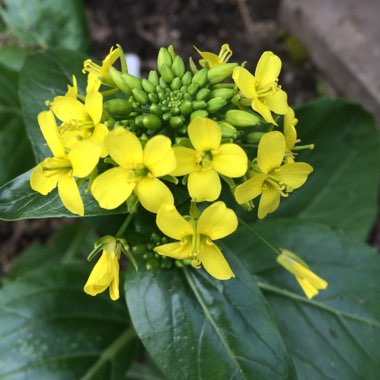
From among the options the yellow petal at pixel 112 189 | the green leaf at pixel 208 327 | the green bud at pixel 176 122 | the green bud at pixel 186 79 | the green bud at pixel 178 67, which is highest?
the green bud at pixel 178 67

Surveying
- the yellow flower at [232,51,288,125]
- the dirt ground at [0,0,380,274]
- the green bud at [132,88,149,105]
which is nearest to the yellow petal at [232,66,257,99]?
the yellow flower at [232,51,288,125]

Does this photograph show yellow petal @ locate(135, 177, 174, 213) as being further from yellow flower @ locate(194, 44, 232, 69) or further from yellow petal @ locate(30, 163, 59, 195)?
yellow flower @ locate(194, 44, 232, 69)

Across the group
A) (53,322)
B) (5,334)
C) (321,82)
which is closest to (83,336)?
(53,322)

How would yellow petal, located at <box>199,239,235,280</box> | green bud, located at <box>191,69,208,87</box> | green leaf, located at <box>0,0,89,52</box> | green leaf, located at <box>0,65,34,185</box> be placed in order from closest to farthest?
1. yellow petal, located at <box>199,239,235,280</box>
2. green bud, located at <box>191,69,208,87</box>
3. green leaf, located at <box>0,65,34,185</box>
4. green leaf, located at <box>0,0,89,52</box>

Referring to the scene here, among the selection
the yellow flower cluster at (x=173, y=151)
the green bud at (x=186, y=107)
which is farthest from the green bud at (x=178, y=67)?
the green bud at (x=186, y=107)

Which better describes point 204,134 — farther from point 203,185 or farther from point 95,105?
point 95,105

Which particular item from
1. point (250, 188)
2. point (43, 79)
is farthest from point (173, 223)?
point (43, 79)

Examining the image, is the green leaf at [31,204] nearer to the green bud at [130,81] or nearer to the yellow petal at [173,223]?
the yellow petal at [173,223]
